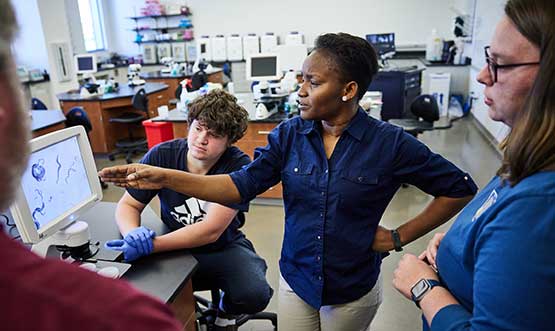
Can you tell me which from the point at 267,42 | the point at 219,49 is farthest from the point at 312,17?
the point at 219,49

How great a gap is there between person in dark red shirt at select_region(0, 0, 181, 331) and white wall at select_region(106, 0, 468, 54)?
813 cm

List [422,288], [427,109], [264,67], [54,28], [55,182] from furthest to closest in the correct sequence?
1. [54,28]
2. [264,67]
3. [427,109]
4. [55,182]
5. [422,288]

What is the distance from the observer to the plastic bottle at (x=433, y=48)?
7.43 meters

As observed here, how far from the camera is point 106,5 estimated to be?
365 inches

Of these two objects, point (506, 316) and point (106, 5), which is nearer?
point (506, 316)

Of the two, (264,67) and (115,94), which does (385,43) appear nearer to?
(264,67)

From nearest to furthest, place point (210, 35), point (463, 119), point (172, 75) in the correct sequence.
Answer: point (463, 119) < point (172, 75) < point (210, 35)

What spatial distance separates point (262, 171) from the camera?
1361 mm

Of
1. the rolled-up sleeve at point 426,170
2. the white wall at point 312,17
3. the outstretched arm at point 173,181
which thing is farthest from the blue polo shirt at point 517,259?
the white wall at point 312,17

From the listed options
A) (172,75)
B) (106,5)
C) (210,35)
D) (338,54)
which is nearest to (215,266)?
(338,54)

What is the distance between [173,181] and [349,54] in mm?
697

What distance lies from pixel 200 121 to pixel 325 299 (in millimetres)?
882

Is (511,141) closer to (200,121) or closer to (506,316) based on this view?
(506,316)

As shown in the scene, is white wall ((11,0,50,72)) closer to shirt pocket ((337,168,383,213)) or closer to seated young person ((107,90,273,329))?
seated young person ((107,90,273,329))
